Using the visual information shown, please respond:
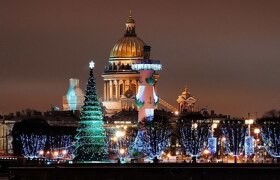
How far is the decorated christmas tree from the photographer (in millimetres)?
138375

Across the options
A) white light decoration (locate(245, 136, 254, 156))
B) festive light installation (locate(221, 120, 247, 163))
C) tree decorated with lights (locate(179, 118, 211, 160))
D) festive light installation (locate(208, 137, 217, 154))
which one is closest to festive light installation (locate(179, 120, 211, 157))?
tree decorated with lights (locate(179, 118, 211, 160))

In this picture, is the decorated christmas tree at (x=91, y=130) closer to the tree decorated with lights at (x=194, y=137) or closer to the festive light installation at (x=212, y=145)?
the tree decorated with lights at (x=194, y=137)

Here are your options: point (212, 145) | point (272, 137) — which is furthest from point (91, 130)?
point (212, 145)

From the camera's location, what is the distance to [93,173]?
108 m

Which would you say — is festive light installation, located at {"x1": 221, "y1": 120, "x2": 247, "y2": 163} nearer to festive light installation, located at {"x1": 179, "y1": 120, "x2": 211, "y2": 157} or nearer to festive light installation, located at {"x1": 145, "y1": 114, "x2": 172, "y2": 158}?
festive light installation, located at {"x1": 179, "y1": 120, "x2": 211, "y2": 157}

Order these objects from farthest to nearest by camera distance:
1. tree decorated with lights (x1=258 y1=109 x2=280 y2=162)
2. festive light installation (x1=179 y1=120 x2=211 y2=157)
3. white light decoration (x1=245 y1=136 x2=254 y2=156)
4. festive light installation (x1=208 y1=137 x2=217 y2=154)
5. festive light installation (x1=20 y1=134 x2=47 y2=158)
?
festive light installation (x1=20 y1=134 x2=47 y2=158)
festive light installation (x1=208 y1=137 x2=217 y2=154)
white light decoration (x1=245 y1=136 x2=254 y2=156)
festive light installation (x1=179 y1=120 x2=211 y2=157)
tree decorated with lights (x1=258 y1=109 x2=280 y2=162)

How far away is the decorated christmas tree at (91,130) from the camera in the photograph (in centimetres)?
13838

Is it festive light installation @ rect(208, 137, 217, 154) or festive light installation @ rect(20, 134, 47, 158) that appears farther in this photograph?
festive light installation @ rect(20, 134, 47, 158)

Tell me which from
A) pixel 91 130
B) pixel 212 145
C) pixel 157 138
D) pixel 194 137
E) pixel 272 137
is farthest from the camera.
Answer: pixel 212 145

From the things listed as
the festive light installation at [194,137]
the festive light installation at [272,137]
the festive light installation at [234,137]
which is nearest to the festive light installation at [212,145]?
the festive light installation at [194,137]

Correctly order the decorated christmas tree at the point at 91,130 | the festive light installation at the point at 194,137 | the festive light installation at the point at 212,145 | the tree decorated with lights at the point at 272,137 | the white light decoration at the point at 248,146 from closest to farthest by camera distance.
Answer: the decorated christmas tree at the point at 91,130 < the tree decorated with lights at the point at 272,137 < the festive light installation at the point at 194,137 < the white light decoration at the point at 248,146 < the festive light installation at the point at 212,145

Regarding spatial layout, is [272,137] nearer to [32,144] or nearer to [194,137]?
[194,137]

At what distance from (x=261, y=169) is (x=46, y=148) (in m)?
66.0

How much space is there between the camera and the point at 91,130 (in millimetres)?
138625
